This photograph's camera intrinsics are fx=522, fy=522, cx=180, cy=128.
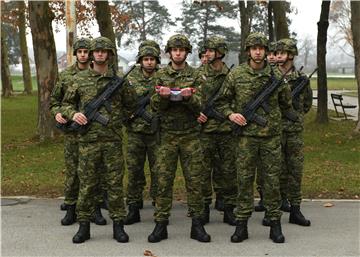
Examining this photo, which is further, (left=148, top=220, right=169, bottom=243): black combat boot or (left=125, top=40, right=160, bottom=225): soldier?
(left=125, top=40, right=160, bottom=225): soldier

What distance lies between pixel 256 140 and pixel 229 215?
1.23m

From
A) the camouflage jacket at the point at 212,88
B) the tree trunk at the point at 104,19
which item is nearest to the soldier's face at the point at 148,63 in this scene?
the camouflage jacket at the point at 212,88

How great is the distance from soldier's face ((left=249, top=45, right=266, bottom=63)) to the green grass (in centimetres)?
292

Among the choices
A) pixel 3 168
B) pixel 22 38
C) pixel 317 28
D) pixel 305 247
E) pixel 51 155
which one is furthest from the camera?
pixel 22 38

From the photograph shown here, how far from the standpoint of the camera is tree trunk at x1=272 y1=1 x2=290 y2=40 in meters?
16.3

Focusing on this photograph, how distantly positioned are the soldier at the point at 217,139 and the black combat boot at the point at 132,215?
89 cm

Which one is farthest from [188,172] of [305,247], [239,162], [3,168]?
[3,168]

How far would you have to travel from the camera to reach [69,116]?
5891mm

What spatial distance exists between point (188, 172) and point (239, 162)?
23.8 inches

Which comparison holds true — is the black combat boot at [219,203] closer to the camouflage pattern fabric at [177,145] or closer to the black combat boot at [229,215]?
the black combat boot at [229,215]

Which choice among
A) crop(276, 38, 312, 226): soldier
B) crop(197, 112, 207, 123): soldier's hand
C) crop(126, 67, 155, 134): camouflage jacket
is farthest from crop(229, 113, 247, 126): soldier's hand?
crop(126, 67, 155, 134): camouflage jacket

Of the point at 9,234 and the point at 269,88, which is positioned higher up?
the point at 269,88

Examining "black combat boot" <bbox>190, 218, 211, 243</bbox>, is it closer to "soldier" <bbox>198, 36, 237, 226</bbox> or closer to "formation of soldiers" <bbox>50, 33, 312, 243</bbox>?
"formation of soldiers" <bbox>50, 33, 312, 243</bbox>

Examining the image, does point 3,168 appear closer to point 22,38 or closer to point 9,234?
point 9,234
